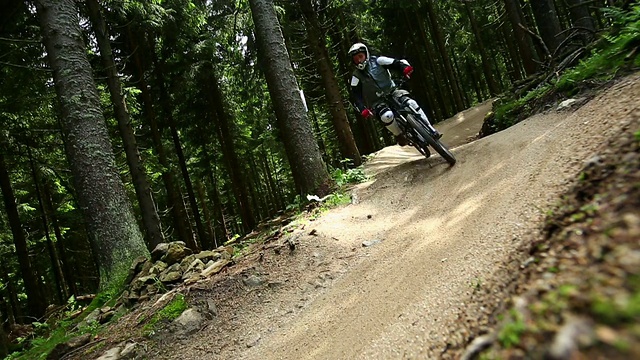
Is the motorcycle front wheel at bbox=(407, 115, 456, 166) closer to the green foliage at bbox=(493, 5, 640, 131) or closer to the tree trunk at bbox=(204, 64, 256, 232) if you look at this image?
the green foliage at bbox=(493, 5, 640, 131)

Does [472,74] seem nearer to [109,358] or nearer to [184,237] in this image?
[184,237]

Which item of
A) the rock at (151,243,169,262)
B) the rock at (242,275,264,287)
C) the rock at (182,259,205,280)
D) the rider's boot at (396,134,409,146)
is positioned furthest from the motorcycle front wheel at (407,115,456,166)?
the rock at (151,243,169,262)

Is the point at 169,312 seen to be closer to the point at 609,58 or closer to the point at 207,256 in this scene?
the point at 207,256

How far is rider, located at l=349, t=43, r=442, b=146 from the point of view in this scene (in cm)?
668

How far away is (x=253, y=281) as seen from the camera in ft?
15.5

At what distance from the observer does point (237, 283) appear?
4.71m

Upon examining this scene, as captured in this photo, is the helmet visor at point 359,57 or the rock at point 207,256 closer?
the rock at point 207,256

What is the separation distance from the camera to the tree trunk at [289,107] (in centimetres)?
735

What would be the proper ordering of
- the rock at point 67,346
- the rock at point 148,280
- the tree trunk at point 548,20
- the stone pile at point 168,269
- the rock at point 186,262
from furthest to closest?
the tree trunk at point 548,20 < the rock at point 186,262 < the rock at point 148,280 < the stone pile at point 168,269 < the rock at point 67,346

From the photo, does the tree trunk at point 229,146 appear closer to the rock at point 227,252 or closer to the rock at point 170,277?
the rock at point 227,252

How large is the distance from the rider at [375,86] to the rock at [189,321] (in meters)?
4.30

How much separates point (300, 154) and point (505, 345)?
20.8 ft

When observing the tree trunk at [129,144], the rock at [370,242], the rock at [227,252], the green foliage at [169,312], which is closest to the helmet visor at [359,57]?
the rock at [370,242]

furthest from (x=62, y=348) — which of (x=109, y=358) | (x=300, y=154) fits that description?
(x=300, y=154)
